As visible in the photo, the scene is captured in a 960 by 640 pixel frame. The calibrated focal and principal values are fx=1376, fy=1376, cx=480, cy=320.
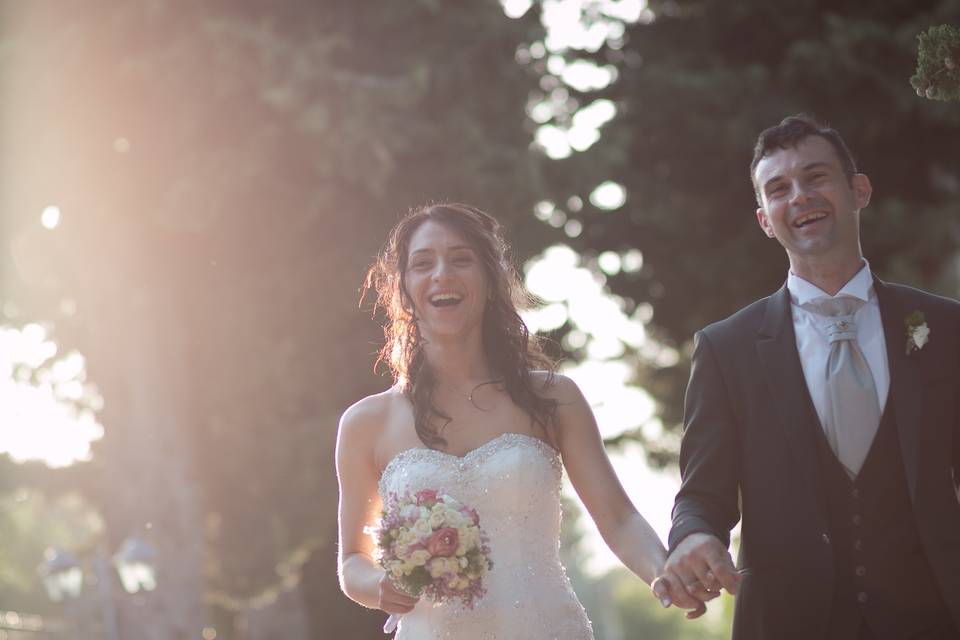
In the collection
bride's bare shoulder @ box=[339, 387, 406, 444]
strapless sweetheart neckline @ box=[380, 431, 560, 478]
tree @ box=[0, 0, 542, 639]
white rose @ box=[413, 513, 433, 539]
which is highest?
tree @ box=[0, 0, 542, 639]

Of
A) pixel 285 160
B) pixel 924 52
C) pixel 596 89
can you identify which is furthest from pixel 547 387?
pixel 596 89

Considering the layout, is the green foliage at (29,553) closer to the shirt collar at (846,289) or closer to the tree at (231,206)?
the tree at (231,206)

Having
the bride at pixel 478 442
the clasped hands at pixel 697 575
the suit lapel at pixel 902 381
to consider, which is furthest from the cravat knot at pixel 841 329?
the bride at pixel 478 442

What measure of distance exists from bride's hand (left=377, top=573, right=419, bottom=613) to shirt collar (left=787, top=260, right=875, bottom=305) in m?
1.67

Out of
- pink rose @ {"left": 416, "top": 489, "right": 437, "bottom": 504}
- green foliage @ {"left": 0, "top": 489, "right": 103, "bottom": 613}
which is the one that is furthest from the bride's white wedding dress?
green foliage @ {"left": 0, "top": 489, "right": 103, "bottom": 613}

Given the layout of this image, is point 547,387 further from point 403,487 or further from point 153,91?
point 153,91

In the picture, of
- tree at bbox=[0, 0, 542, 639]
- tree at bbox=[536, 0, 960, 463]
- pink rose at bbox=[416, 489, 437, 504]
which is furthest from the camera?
tree at bbox=[536, 0, 960, 463]

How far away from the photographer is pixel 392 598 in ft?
15.3

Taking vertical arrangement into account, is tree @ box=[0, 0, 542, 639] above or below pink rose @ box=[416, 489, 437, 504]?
above

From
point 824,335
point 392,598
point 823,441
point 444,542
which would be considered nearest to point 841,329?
point 824,335

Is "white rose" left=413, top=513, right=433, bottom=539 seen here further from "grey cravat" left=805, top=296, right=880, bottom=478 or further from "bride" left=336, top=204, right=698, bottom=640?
"grey cravat" left=805, top=296, right=880, bottom=478

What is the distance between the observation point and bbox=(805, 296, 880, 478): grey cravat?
4375mm

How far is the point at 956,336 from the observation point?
4.55 meters

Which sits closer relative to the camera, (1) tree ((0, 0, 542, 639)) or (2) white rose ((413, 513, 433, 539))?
(2) white rose ((413, 513, 433, 539))
